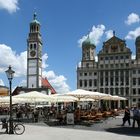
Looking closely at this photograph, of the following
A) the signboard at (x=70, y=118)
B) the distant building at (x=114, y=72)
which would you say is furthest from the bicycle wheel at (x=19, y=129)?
the distant building at (x=114, y=72)

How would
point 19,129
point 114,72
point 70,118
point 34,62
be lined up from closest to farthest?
point 19,129, point 70,118, point 34,62, point 114,72

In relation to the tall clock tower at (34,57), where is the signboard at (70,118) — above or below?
below

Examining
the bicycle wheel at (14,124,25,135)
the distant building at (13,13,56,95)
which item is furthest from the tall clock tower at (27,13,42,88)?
A: the bicycle wheel at (14,124,25,135)

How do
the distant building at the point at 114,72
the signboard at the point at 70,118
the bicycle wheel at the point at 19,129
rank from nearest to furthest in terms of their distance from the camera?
the bicycle wheel at the point at 19,129
the signboard at the point at 70,118
the distant building at the point at 114,72

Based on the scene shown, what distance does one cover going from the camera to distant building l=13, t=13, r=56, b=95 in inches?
4035

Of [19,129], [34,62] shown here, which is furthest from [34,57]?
[19,129]

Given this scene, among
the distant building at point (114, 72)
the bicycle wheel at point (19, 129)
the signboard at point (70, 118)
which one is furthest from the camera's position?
the distant building at point (114, 72)

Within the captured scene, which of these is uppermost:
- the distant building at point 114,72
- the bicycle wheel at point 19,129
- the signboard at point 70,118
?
the distant building at point 114,72

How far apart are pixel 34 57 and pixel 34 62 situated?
152cm

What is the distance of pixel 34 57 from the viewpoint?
10369 cm

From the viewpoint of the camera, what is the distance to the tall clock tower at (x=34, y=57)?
102 metres

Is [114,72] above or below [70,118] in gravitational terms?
above

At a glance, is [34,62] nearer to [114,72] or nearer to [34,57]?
[34,57]

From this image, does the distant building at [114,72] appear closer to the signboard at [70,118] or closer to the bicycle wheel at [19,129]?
the signboard at [70,118]
